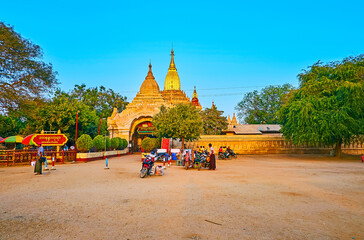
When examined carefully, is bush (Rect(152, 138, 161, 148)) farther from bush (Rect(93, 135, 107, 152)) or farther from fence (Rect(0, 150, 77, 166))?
fence (Rect(0, 150, 77, 166))

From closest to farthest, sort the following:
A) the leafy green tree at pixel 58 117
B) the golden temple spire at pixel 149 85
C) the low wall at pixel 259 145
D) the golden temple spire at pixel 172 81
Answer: the leafy green tree at pixel 58 117 < the low wall at pixel 259 145 < the golden temple spire at pixel 149 85 < the golden temple spire at pixel 172 81

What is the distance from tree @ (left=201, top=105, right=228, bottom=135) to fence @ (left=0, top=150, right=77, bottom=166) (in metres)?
21.2

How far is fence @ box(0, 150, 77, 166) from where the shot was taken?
17.6 m

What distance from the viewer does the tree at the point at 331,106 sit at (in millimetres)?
20250

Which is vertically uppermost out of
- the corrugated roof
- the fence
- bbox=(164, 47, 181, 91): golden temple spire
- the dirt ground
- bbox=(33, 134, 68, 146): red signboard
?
bbox=(164, 47, 181, 91): golden temple spire

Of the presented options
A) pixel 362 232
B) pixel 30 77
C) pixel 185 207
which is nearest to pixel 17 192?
pixel 185 207

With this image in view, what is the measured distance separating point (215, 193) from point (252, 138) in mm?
24439

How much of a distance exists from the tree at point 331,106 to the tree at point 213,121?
46.5 feet

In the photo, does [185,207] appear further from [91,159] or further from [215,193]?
[91,159]

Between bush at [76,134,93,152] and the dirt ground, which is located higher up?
bush at [76,134,93,152]

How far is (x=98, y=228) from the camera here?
179 inches

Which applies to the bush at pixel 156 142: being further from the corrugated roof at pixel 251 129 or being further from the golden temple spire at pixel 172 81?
the golden temple spire at pixel 172 81

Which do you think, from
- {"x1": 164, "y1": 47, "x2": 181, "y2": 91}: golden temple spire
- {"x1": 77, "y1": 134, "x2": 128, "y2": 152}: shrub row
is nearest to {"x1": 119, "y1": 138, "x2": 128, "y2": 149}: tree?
{"x1": 77, "y1": 134, "x2": 128, "y2": 152}: shrub row

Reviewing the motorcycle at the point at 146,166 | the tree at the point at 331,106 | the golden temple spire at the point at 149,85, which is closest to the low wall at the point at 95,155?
the motorcycle at the point at 146,166
